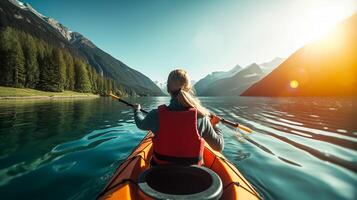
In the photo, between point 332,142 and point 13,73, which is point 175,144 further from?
point 13,73

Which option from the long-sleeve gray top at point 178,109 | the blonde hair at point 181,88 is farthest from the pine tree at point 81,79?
the blonde hair at point 181,88

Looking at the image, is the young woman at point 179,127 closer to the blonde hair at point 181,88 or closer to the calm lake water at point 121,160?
the blonde hair at point 181,88

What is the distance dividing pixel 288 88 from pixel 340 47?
3920cm

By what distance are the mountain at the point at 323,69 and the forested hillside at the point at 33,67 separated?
122123 mm

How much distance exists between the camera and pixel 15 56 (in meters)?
56.4

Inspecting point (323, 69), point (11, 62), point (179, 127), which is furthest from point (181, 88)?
point (323, 69)

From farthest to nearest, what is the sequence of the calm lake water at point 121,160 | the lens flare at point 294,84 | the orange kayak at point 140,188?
the lens flare at point 294,84 < the calm lake water at point 121,160 < the orange kayak at point 140,188

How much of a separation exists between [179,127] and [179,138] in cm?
21

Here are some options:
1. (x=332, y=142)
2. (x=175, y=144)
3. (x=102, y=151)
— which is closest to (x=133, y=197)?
(x=175, y=144)

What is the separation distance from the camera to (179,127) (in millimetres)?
3895

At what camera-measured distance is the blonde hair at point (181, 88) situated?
4016mm

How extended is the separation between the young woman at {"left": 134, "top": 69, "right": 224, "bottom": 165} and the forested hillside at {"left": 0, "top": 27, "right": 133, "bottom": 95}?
66.4m

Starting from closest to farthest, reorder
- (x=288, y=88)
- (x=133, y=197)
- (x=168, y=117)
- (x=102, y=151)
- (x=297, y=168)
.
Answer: (x=133, y=197)
(x=168, y=117)
(x=297, y=168)
(x=102, y=151)
(x=288, y=88)

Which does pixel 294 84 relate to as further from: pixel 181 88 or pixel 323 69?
pixel 181 88
